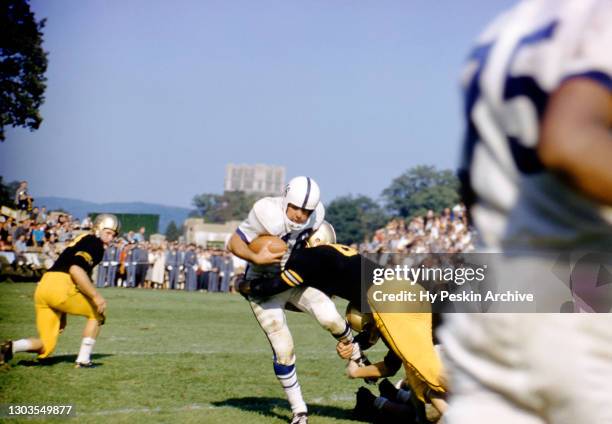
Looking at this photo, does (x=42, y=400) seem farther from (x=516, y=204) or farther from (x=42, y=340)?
(x=516, y=204)

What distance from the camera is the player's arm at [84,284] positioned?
8383 millimetres

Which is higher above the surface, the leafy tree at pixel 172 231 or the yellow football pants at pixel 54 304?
the yellow football pants at pixel 54 304

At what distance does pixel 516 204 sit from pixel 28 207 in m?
25.2

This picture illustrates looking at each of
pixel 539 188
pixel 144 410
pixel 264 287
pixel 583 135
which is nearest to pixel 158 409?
pixel 144 410

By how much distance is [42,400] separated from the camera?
6.50 metres

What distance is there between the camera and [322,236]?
6816 mm

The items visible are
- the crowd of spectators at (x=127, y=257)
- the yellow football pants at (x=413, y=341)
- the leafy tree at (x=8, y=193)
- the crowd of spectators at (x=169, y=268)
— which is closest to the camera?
the yellow football pants at (x=413, y=341)

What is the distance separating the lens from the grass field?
6.43 meters

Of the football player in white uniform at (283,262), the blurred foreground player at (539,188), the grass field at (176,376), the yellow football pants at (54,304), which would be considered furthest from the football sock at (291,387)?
the blurred foreground player at (539,188)

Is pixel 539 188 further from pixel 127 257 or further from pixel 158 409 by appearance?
pixel 127 257

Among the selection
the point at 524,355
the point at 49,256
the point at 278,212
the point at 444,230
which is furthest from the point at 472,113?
the point at 444,230

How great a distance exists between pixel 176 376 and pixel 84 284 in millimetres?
1364

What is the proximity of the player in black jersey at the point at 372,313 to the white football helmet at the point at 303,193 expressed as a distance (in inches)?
14.6

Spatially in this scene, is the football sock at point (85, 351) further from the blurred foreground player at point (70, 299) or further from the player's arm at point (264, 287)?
the player's arm at point (264, 287)
